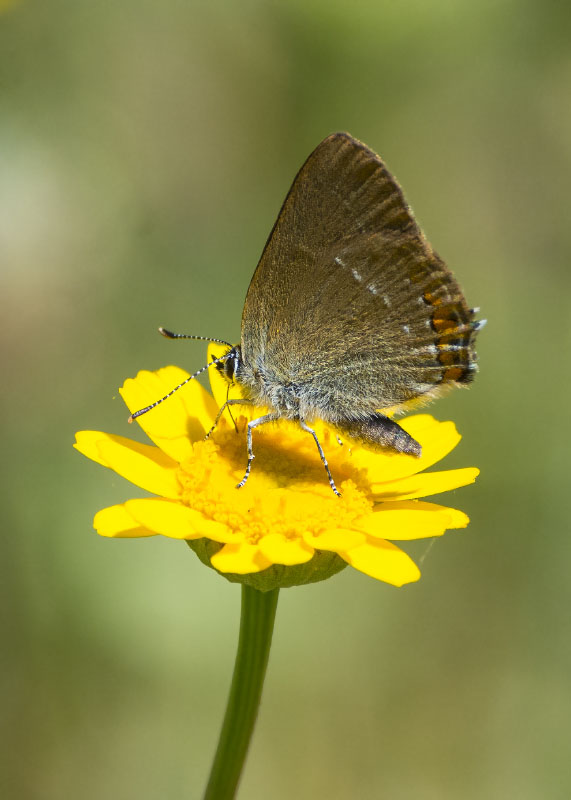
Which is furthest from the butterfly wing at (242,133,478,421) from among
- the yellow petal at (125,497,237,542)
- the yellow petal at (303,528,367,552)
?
the yellow petal at (125,497,237,542)

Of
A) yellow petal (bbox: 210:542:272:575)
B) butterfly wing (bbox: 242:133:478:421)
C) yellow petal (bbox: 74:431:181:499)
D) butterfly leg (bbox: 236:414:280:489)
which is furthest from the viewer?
butterfly wing (bbox: 242:133:478:421)

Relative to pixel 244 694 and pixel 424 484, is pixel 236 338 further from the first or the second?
pixel 244 694

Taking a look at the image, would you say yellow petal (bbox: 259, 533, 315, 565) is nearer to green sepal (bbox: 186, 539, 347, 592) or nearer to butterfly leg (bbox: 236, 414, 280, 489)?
green sepal (bbox: 186, 539, 347, 592)

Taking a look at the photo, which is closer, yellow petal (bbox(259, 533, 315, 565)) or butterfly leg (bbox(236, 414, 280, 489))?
yellow petal (bbox(259, 533, 315, 565))

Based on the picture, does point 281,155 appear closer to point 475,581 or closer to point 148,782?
point 475,581

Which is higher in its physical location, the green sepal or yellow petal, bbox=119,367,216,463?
yellow petal, bbox=119,367,216,463

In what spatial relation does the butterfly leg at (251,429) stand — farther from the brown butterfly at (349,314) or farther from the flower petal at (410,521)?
the flower petal at (410,521)

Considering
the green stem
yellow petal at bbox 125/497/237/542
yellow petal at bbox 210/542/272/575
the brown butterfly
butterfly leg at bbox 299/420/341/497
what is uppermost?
the brown butterfly
